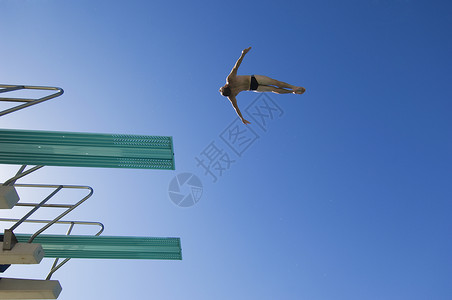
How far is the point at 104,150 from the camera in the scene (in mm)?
4781

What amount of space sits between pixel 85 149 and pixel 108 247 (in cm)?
274

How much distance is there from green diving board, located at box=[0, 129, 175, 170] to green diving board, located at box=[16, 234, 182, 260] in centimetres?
208

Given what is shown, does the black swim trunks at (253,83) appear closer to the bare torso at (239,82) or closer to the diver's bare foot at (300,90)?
the bare torso at (239,82)

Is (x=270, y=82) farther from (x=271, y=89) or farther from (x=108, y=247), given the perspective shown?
(x=108, y=247)

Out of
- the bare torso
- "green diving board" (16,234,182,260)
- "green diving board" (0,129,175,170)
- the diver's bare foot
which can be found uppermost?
the diver's bare foot

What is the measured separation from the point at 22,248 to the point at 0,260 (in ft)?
1.13

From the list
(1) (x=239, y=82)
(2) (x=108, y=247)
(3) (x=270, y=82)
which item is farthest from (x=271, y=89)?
(2) (x=108, y=247)

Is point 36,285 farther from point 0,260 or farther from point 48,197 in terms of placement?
point 48,197

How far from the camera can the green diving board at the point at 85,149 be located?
4.59 m

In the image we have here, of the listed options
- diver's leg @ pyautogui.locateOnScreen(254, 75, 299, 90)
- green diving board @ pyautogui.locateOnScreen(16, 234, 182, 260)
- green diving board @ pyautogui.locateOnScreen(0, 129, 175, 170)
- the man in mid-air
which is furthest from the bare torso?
green diving board @ pyautogui.locateOnScreen(16, 234, 182, 260)

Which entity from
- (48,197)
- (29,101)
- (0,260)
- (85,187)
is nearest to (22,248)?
(0,260)

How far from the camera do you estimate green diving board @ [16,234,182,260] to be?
650 cm

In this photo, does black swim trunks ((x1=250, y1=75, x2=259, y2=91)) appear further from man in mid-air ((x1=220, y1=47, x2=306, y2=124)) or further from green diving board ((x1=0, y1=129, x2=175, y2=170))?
green diving board ((x1=0, y1=129, x2=175, y2=170))

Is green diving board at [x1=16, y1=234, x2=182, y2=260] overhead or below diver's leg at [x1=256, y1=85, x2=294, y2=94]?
below
